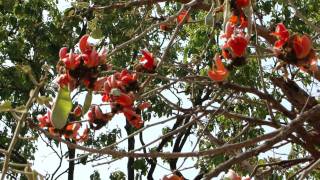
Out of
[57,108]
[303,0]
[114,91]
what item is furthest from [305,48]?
[303,0]

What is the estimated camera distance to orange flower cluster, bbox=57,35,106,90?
65.4 inches

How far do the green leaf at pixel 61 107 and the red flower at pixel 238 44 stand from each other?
547mm

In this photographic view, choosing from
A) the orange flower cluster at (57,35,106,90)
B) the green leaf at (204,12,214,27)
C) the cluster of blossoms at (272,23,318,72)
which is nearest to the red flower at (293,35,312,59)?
the cluster of blossoms at (272,23,318,72)

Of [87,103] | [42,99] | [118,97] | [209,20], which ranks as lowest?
[42,99]

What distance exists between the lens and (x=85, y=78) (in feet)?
5.54

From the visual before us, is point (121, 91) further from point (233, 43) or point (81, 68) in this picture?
point (233, 43)

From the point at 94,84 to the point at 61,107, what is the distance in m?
0.37

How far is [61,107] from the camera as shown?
1330 millimetres

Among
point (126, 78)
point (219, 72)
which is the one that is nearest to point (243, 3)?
point (219, 72)

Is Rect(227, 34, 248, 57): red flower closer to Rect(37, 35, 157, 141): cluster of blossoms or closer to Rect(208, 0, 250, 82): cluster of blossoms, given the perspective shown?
Rect(208, 0, 250, 82): cluster of blossoms

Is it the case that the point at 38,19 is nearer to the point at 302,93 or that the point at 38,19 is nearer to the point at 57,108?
the point at 302,93

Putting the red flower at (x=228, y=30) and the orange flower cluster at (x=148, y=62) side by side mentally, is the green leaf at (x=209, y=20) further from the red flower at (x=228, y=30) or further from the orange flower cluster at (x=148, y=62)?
the orange flower cluster at (x=148, y=62)

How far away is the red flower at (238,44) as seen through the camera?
1.68 metres

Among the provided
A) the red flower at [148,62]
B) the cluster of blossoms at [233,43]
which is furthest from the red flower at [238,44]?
the red flower at [148,62]
